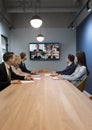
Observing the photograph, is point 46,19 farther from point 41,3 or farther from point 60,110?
point 60,110

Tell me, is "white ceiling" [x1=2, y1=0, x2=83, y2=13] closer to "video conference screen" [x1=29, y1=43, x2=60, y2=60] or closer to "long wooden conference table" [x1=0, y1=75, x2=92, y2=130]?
"video conference screen" [x1=29, y1=43, x2=60, y2=60]

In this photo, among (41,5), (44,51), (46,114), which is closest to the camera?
(46,114)

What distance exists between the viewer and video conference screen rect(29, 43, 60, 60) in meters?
10.0

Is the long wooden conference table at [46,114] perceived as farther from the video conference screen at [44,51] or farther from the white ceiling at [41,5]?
the video conference screen at [44,51]

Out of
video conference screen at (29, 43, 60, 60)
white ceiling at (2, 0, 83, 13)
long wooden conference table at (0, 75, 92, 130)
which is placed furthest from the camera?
video conference screen at (29, 43, 60, 60)

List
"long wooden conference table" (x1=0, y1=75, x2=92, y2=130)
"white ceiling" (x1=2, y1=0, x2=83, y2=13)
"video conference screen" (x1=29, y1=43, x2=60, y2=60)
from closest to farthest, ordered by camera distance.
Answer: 1. "long wooden conference table" (x1=0, y1=75, x2=92, y2=130)
2. "white ceiling" (x1=2, y1=0, x2=83, y2=13)
3. "video conference screen" (x1=29, y1=43, x2=60, y2=60)

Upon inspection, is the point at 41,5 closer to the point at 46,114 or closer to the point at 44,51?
the point at 44,51

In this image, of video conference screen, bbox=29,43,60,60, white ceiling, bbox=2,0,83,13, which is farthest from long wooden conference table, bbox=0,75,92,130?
video conference screen, bbox=29,43,60,60

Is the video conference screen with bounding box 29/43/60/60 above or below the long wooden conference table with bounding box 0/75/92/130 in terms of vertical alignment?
above

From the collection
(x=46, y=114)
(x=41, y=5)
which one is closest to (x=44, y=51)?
(x=41, y=5)

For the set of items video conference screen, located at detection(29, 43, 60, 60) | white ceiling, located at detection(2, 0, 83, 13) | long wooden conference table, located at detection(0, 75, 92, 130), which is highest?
white ceiling, located at detection(2, 0, 83, 13)

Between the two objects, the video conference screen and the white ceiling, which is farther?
the video conference screen

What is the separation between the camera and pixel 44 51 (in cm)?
1002

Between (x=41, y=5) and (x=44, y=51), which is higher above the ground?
(x=41, y=5)
